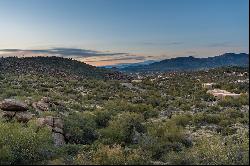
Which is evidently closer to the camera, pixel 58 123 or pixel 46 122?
pixel 46 122

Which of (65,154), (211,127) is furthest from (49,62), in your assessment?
(65,154)

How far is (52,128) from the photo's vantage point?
80.3 ft

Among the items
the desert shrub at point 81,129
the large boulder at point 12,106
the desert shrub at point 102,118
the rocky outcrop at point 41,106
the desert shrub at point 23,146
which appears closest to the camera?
the desert shrub at point 23,146

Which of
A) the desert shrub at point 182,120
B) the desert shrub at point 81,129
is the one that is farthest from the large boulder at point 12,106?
the desert shrub at point 182,120

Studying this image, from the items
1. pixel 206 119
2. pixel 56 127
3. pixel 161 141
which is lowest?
pixel 206 119

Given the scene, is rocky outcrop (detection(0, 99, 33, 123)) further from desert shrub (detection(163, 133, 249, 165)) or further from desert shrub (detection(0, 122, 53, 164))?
desert shrub (detection(163, 133, 249, 165))

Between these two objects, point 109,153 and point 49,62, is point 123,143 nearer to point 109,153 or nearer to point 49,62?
point 109,153

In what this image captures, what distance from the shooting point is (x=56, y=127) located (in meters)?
24.8

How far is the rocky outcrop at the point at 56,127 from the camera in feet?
77.0

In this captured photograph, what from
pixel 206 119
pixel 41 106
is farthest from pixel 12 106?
pixel 206 119

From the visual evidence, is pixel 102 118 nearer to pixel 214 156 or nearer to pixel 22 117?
pixel 22 117

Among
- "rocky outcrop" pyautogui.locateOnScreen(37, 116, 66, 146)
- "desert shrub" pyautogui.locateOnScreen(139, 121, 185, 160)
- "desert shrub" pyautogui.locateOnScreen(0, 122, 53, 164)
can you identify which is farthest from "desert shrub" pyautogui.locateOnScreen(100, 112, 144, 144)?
"desert shrub" pyautogui.locateOnScreen(0, 122, 53, 164)

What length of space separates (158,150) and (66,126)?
22.8 feet

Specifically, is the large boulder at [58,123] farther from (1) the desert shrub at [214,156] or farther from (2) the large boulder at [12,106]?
(1) the desert shrub at [214,156]
